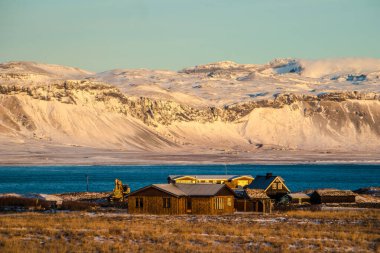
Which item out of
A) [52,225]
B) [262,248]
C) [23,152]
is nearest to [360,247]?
[262,248]

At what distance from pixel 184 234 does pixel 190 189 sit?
16.9 meters

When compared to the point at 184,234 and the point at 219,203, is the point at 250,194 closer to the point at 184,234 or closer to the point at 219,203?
the point at 219,203

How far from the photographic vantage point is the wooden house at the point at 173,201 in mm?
50409

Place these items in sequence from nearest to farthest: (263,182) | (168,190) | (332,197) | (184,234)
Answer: (184,234), (168,190), (332,197), (263,182)

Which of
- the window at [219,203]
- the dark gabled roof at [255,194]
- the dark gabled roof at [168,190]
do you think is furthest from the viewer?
the dark gabled roof at [255,194]

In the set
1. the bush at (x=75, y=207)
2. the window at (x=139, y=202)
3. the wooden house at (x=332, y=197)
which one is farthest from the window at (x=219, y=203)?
the wooden house at (x=332, y=197)

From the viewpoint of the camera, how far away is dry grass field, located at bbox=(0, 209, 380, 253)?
31.4 m

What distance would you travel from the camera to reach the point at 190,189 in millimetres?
52094

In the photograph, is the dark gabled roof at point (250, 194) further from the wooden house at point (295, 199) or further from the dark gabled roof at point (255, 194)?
the wooden house at point (295, 199)

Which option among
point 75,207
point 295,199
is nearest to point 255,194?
point 295,199

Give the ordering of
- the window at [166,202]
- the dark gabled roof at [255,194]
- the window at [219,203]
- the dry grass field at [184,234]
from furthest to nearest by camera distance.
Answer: the dark gabled roof at [255,194] → the window at [219,203] → the window at [166,202] → the dry grass field at [184,234]

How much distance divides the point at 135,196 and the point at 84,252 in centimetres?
2094

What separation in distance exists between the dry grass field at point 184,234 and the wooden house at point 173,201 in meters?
5.71

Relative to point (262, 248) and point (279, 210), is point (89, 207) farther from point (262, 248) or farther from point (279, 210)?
point (262, 248)
